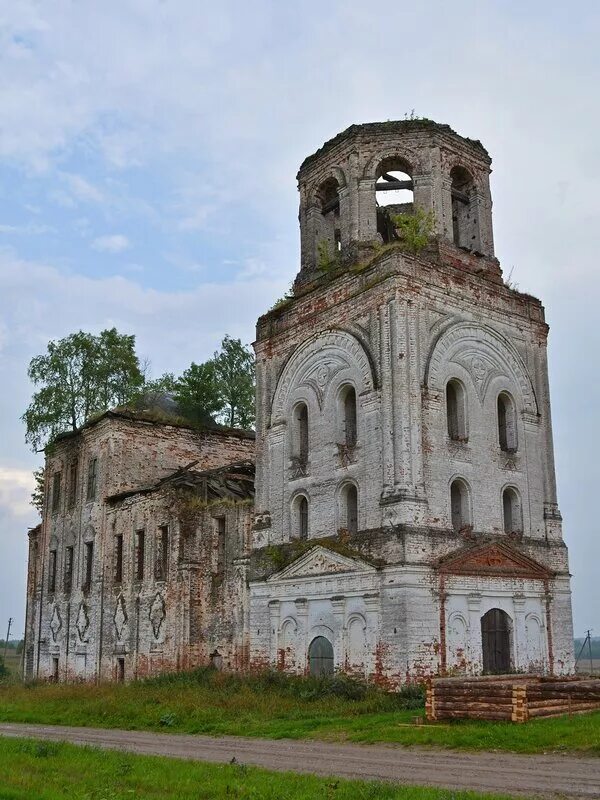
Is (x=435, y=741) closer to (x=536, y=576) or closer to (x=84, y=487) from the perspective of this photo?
(x=536, y=576)

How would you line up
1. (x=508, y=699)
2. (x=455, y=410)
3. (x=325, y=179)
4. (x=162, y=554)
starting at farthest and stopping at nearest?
(x=162, y=554) < (x=325, y=179) < (x=455, y=410) < (x=508, y=699)

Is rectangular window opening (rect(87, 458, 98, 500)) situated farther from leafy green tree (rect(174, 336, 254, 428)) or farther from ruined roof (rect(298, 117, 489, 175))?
ruined roof (rect(298, 117, 489, 175))

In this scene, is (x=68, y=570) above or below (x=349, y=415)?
A: below

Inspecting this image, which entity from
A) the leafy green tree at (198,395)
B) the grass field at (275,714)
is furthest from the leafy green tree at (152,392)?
the grass field at (275,714)

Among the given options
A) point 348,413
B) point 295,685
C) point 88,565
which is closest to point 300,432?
point 348,413

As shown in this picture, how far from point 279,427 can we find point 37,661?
1424 cm

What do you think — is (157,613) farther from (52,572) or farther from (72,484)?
(52,572)

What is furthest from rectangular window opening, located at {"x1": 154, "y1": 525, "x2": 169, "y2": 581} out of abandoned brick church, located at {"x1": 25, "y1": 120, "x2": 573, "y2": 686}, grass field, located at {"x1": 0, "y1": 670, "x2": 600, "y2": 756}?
grass field, located at {"x1": 0, "y1": 670, "x2": 600, "y2": 756}

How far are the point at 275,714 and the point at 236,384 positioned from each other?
59.6ft

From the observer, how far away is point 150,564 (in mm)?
24688

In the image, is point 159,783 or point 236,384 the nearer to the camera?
point 159,783

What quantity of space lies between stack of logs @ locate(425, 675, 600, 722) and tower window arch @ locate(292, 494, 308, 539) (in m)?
7.07

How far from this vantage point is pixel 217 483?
→ 2492 centimetres

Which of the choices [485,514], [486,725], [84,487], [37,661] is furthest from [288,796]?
[37,661]
